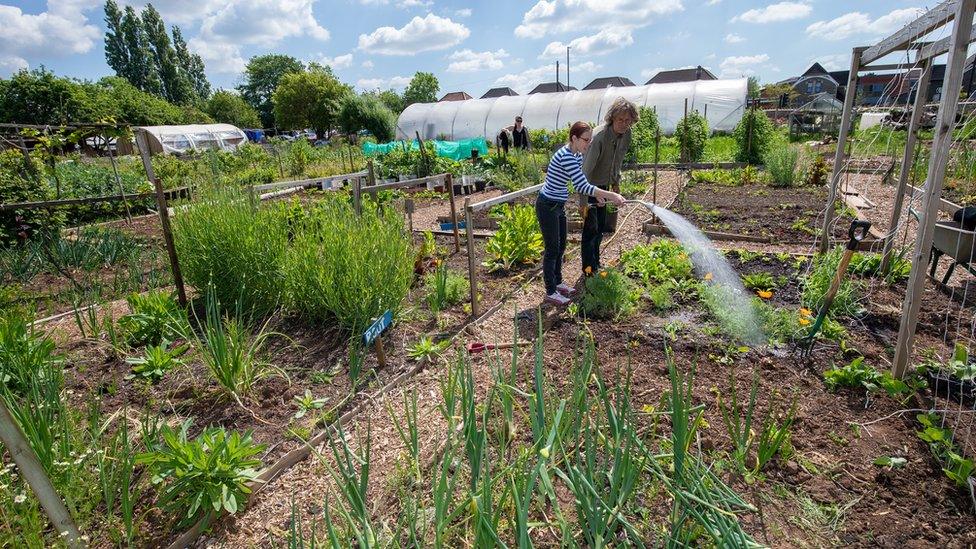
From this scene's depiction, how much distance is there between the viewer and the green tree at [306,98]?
4197 cm

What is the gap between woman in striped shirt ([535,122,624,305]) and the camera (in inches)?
143

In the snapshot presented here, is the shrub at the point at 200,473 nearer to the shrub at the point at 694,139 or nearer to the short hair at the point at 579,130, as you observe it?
the short hair at the point at 579,130

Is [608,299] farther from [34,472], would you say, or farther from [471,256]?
[34,472]

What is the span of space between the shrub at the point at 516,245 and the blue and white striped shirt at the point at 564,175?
4.16ft

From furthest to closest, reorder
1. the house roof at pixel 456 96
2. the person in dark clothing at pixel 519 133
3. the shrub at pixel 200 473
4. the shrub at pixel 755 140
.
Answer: the house roof at pixel 456 96 → the person in dark clothing at pixel 519 133 → the shrub at pixel 755 140 → the shrub at pixel 200 473

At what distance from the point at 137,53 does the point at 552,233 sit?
Answer: 231 feet

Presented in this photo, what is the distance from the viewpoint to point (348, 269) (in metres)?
3.05

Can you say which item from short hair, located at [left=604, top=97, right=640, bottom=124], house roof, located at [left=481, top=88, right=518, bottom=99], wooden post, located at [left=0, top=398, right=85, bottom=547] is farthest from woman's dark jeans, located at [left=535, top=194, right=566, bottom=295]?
house roof, located at [left=481, top=88, right=518, bottom=99]

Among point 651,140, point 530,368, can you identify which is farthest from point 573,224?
point 651,140

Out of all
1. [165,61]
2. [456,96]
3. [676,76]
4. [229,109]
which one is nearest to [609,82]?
[676,76]

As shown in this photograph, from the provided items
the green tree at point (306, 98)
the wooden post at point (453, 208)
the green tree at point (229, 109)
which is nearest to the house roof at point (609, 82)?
the green tree at point (306, 98)

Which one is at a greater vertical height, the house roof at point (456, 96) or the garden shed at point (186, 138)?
the house roof at point (456, 96)

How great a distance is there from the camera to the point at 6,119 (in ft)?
97.2

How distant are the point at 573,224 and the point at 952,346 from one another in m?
4.17
